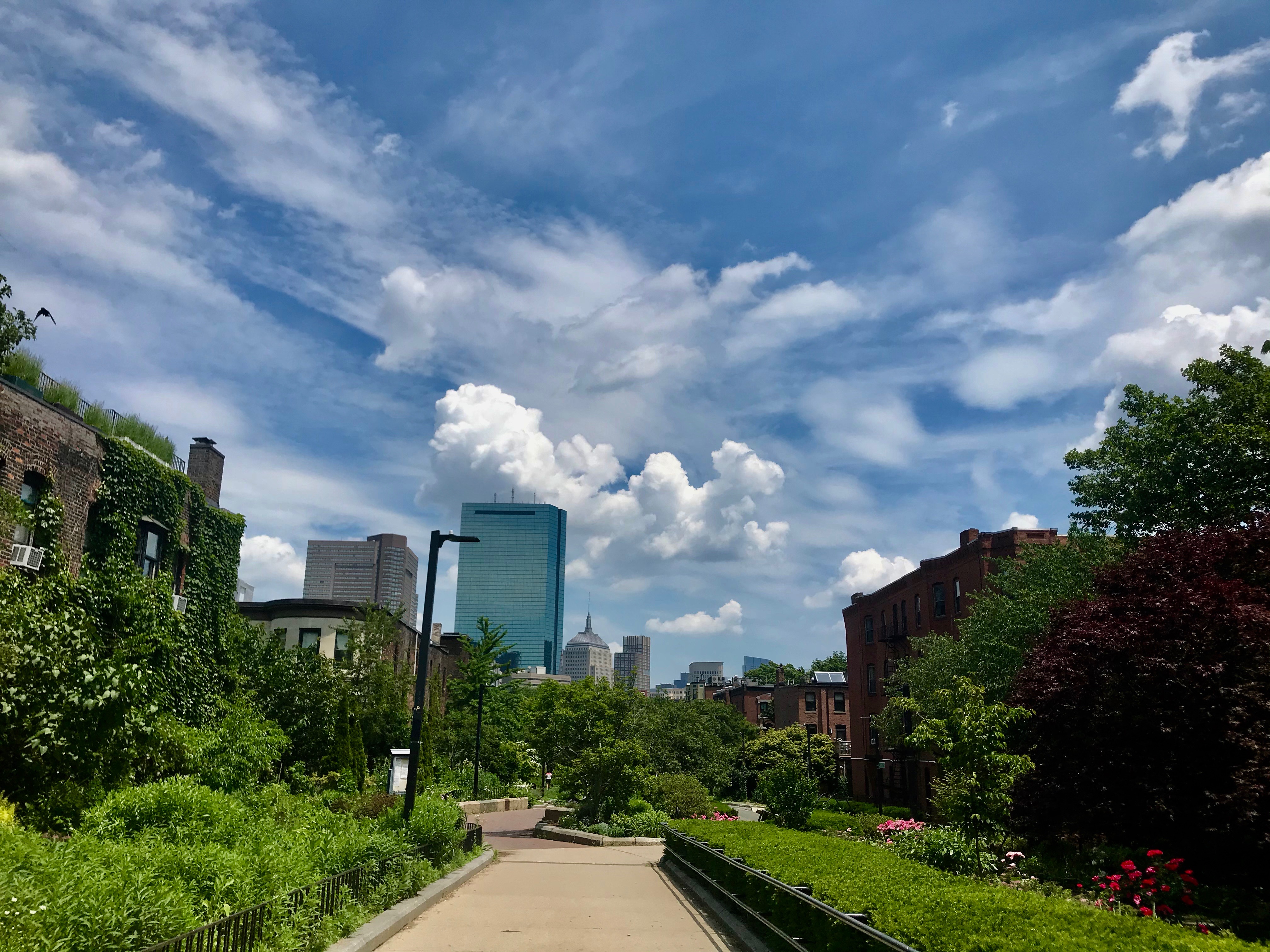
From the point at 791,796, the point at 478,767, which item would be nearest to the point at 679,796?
the point at 791,796

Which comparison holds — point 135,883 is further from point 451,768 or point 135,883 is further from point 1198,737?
point 451,768

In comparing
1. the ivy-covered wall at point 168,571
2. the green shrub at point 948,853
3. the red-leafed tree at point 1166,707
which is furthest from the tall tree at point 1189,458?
the ivy-covered wall at point 168,571

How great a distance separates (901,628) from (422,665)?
137 ft

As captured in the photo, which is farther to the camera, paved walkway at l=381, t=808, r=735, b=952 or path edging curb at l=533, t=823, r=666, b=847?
path edging curb at l=533, t=823, r=666, b=847

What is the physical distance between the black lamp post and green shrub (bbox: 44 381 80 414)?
35.5ft

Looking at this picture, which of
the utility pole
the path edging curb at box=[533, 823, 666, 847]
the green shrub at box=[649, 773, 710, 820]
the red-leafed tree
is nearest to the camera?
the red-leafed tree

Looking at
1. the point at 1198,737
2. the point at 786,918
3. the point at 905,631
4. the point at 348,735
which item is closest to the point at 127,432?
the point at 348,735

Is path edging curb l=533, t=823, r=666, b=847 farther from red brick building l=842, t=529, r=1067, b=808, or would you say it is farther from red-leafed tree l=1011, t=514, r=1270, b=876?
red brick building l=842, t=529, r=1067, b=808

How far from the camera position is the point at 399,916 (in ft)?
39.2

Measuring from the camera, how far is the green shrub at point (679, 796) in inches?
1227

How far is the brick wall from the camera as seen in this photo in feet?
63.8

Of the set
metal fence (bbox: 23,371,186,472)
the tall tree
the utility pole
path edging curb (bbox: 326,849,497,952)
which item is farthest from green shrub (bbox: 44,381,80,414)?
the tall tree

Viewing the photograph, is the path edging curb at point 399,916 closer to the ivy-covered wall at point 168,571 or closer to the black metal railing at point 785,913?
the black metal railing at point 785,913

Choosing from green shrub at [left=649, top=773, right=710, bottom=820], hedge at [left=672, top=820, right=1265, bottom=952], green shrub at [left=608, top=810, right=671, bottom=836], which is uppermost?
hedge at [left=672, top=820, right=1265, bottom=952]
